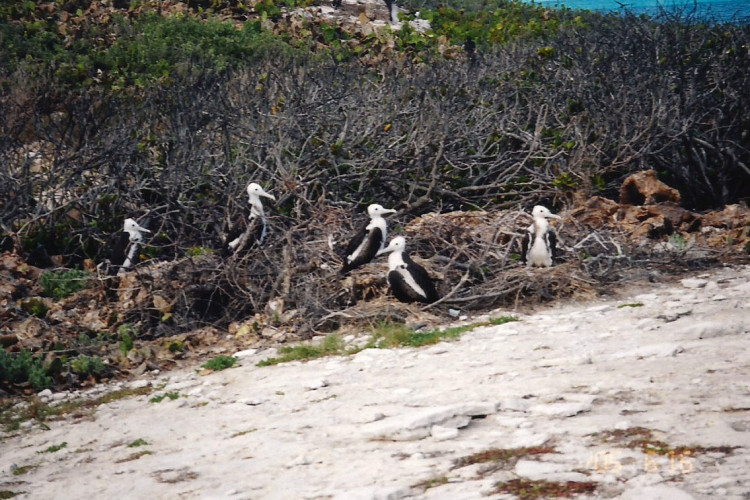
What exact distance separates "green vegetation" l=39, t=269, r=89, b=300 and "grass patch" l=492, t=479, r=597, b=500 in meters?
5.11

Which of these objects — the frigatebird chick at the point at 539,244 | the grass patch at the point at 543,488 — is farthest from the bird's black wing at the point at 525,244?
the grass patch at the point at 543,488

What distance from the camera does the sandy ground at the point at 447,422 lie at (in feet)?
12.7

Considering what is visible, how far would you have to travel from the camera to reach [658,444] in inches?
155

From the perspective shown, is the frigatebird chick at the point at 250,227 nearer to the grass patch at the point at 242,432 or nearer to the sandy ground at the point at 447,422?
the sandy ground at the point at 447,422

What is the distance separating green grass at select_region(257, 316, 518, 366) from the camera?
6.37 metres

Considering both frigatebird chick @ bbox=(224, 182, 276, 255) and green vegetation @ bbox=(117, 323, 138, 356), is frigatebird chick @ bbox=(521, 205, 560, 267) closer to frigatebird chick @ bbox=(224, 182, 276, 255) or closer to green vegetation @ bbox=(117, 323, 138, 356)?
frigatebird chick @ bbox=(224, 182, 276, 255)

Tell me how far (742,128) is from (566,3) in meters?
10.2

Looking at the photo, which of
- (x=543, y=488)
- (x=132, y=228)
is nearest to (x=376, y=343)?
(x=543, y=488)

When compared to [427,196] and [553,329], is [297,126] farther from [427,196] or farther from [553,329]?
[553,329]

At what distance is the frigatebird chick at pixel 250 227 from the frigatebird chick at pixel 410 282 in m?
1.29

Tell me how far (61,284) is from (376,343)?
3.08m

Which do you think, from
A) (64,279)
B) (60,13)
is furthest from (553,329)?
(60,13)

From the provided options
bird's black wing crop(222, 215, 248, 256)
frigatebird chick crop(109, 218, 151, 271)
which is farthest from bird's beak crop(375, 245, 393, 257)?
frigatebird chick crop(109, 218, 151, 271)

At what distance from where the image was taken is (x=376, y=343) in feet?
21.2
